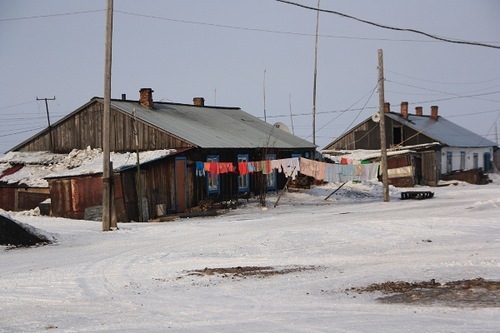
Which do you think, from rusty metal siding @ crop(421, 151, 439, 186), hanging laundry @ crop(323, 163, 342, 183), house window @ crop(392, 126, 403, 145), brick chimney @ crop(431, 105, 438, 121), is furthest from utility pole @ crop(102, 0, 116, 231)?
brick chimney @ crop(431, 105, 438, 121)

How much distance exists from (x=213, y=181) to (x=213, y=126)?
17.9 ft

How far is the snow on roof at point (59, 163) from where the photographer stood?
29.6 metres

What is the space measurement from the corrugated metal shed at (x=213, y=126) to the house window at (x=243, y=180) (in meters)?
0.65

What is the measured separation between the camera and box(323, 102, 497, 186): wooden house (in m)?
51.0

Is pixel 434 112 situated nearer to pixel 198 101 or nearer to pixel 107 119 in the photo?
pixel 198 101

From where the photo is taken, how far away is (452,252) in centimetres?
1441

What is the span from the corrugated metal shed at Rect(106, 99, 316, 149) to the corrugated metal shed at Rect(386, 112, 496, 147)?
16725 mm

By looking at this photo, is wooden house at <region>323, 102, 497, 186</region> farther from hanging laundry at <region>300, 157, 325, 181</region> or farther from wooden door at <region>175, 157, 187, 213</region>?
wooden door at <region>175, 157, 187, 213</region>

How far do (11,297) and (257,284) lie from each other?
3.86 m

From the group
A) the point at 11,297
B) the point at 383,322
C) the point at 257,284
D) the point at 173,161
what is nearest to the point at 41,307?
the point at 11,297

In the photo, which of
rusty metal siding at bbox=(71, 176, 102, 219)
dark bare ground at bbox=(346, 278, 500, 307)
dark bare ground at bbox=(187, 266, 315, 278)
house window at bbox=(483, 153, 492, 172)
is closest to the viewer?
dark bare ground at bbox=(346, 278, 500, 307)

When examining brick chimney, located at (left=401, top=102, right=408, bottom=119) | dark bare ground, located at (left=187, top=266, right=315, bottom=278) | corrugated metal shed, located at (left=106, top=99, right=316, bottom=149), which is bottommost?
dark bare ground, located at (left=187, top=266, right=315, bottom=278)

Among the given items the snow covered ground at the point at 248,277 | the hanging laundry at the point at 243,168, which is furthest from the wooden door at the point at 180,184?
the snow covered ground at the point at 248,277

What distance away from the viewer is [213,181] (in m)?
33.4
